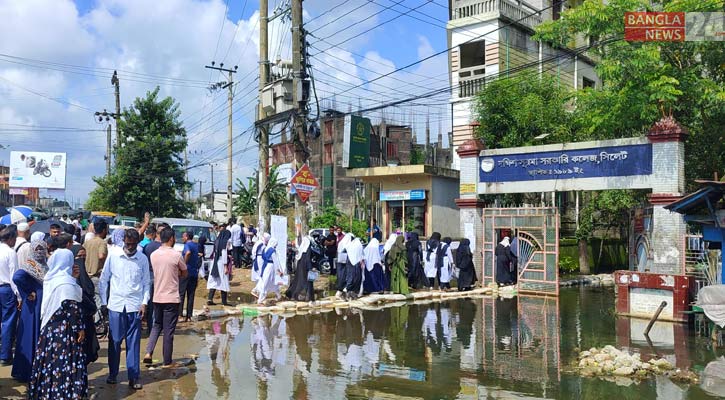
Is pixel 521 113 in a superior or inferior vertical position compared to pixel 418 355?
superior

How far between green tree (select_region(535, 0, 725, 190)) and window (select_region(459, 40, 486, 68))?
936 centimetres

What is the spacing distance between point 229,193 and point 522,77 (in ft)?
54.3

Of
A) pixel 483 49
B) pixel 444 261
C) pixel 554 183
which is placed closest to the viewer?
pixel 444 261

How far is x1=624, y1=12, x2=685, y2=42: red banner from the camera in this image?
1473 centimetres

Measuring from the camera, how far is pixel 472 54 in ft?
89.0

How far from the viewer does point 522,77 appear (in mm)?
22578

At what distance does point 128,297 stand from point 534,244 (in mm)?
12373

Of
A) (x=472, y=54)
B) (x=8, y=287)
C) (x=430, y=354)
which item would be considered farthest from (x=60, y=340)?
(x=472, y=54)

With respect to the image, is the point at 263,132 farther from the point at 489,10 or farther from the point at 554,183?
the point at 489,10

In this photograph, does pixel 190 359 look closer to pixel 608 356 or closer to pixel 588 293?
pixel 608 356

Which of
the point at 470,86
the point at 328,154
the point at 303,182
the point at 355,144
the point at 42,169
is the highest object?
the point at 470,86

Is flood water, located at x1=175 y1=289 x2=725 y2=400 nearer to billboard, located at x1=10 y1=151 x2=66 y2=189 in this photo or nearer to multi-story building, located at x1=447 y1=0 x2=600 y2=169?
multi-story building, located at x1=447 y1=0 x2=600 y2=169

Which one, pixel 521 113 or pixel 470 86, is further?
pixel 470 86

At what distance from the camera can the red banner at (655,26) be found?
14.7m
